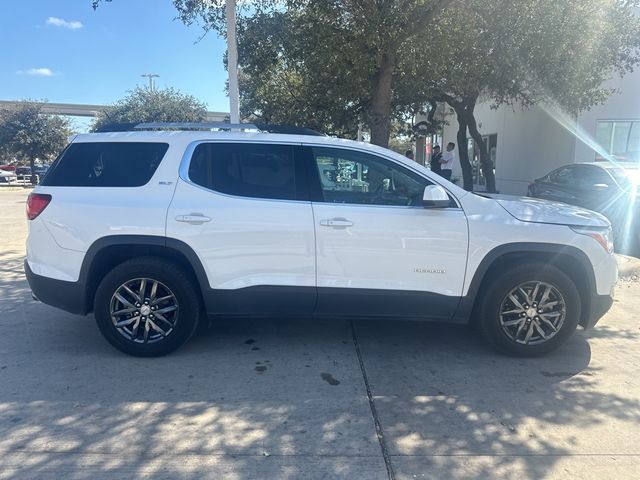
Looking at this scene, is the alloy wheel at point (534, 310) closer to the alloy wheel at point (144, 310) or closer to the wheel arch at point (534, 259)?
the wheel arch at point (534, 259)

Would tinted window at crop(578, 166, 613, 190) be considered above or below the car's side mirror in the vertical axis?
above

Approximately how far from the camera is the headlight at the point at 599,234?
168 inches

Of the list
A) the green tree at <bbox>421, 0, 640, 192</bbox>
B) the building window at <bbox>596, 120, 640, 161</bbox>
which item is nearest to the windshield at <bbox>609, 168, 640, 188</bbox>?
the green tree at <bbox>421, 0, 640, 192</bbox>

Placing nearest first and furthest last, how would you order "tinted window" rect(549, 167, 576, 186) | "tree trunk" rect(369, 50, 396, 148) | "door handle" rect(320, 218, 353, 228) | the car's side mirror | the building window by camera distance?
the car's side mirror → "door handle" rect(320, 218, 353, 228) → "tree trunk" rect(369, 50, 396, 148) → "tinted window" rect(549, 167, 576, 186) → the building window

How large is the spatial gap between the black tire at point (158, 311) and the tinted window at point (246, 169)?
815 millimetres

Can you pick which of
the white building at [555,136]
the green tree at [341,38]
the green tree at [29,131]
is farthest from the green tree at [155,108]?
the green tree at [341,38]

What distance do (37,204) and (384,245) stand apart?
299cm

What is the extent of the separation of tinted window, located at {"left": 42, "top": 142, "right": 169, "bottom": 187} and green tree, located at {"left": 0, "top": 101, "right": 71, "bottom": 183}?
35.8 m

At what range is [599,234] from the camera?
14.1ft

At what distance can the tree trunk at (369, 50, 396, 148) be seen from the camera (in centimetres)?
775

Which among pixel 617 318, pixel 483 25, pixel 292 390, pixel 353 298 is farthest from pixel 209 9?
pixel 617 318

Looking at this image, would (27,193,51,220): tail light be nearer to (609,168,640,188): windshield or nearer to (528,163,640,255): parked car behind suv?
(528,163,640,255): parked car behind suv

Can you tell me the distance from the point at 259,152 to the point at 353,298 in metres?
1.51

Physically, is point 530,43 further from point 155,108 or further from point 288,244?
point 155,108
